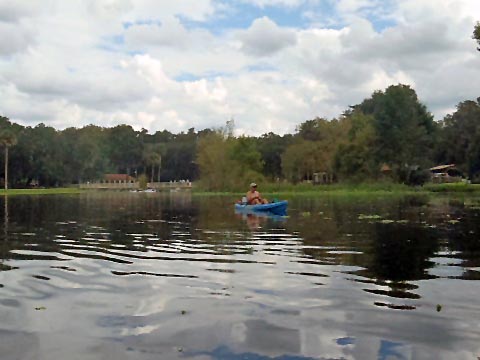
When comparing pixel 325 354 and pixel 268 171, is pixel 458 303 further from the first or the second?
pixel 268 171

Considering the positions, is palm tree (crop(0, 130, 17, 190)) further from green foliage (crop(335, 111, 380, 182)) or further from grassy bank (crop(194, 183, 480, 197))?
green foliage (crop(335, 111, 380, 182))

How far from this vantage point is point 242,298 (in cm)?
1025

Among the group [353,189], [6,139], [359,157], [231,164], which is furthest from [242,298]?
[6,139]

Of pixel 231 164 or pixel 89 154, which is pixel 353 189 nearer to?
pixel 231 164

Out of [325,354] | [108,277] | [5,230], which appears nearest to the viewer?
[325,354]

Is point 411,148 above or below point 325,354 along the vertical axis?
above

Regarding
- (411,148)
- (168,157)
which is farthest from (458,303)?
(168,157)

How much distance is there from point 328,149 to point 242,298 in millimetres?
92150

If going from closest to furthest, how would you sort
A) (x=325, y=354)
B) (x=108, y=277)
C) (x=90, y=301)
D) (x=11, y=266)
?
1. (x=325, y=354)
2. (x=90, y=301)
3. (x=108, y=277)
4. (x=11, y=266)

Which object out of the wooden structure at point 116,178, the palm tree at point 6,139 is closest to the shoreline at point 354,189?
the palm tree at point 6,139

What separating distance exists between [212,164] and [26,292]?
264 feet

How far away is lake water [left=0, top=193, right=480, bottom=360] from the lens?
24.3ft

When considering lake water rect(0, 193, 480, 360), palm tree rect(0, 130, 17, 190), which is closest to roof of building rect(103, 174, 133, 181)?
palm tree rect(0, 130, 17, 190)

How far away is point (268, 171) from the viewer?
12138 cm
